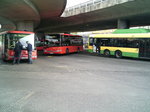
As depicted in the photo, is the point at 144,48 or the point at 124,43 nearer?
the point at 144,48

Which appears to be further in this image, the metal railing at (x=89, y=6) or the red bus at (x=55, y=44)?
the red bus at (x=55, y=44)

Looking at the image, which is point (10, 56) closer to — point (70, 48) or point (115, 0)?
point (70, 48)

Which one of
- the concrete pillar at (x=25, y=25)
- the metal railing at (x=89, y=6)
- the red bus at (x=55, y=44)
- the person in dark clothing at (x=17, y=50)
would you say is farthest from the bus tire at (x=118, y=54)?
the concrete pillar at (x=25, y=25)

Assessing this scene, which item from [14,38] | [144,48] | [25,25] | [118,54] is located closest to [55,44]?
[14,38]

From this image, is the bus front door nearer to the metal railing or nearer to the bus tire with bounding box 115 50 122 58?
the bus tire with bounding box 115 50 122 58

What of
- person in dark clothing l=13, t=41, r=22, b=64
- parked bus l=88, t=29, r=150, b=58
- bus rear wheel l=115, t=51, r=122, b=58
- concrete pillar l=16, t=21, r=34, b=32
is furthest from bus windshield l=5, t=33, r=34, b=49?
concrete pillar l=16, t=21, r=34, b=32

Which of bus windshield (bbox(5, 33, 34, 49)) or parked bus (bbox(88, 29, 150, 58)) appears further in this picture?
parked bus (bbox(88, 29, 150, 58))

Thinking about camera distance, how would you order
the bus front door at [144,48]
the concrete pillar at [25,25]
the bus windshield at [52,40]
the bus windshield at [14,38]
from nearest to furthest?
the bus windshield at [14,38], the bus front door at [144,48], the bus windshield at [52,40], the concrete pillar at [25,25]

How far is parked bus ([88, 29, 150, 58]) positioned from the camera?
53.1ft

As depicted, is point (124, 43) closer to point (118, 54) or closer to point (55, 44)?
point (118, 54)

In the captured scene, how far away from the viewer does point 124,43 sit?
17828 mm

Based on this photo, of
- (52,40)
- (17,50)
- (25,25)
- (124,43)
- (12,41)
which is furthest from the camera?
(25,25)

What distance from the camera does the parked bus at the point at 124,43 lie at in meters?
16.2

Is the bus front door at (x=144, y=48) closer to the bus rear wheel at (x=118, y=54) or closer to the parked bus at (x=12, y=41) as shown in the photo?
the bus rear wheel at (x=118, y=54)
